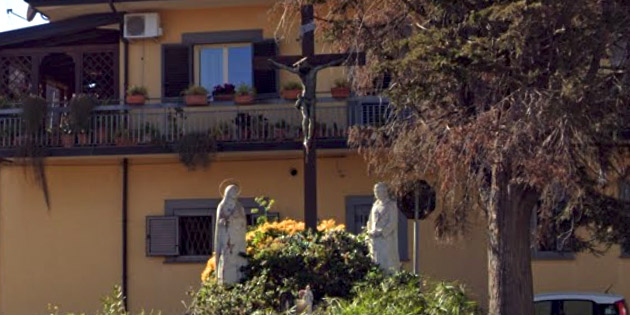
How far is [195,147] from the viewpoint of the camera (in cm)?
2025

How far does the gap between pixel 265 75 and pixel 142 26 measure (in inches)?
92.7

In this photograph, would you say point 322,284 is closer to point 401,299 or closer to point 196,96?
point 401,299

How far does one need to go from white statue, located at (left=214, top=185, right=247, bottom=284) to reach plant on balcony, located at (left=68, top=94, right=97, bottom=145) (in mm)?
6731

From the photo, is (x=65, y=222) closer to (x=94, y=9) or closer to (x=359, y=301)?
(x=94, y=9)

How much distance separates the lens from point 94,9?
2169cm

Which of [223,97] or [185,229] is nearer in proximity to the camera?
[223,97]

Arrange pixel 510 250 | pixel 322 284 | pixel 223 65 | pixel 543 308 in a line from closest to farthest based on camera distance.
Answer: pixel 510 250 → pixel 322 284 → pixel 543 308 → pixel 223 65

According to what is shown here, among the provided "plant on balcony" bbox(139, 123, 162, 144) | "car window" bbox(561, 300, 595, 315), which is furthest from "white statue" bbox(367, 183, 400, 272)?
"plant on balcony" bbox(139, 123, 162, 144)

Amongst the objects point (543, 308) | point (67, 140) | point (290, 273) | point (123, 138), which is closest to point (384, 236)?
point (290, 273)

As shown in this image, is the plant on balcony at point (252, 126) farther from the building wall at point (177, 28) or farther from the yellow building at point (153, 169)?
the building wall at point (177, 28)

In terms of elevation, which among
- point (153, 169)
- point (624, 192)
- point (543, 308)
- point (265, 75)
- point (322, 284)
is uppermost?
point (265, 75)

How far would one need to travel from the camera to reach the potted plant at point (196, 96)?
67.7ft

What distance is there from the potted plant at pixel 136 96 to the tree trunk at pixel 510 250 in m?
8.61

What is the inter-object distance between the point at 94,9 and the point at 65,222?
385 centimetres
